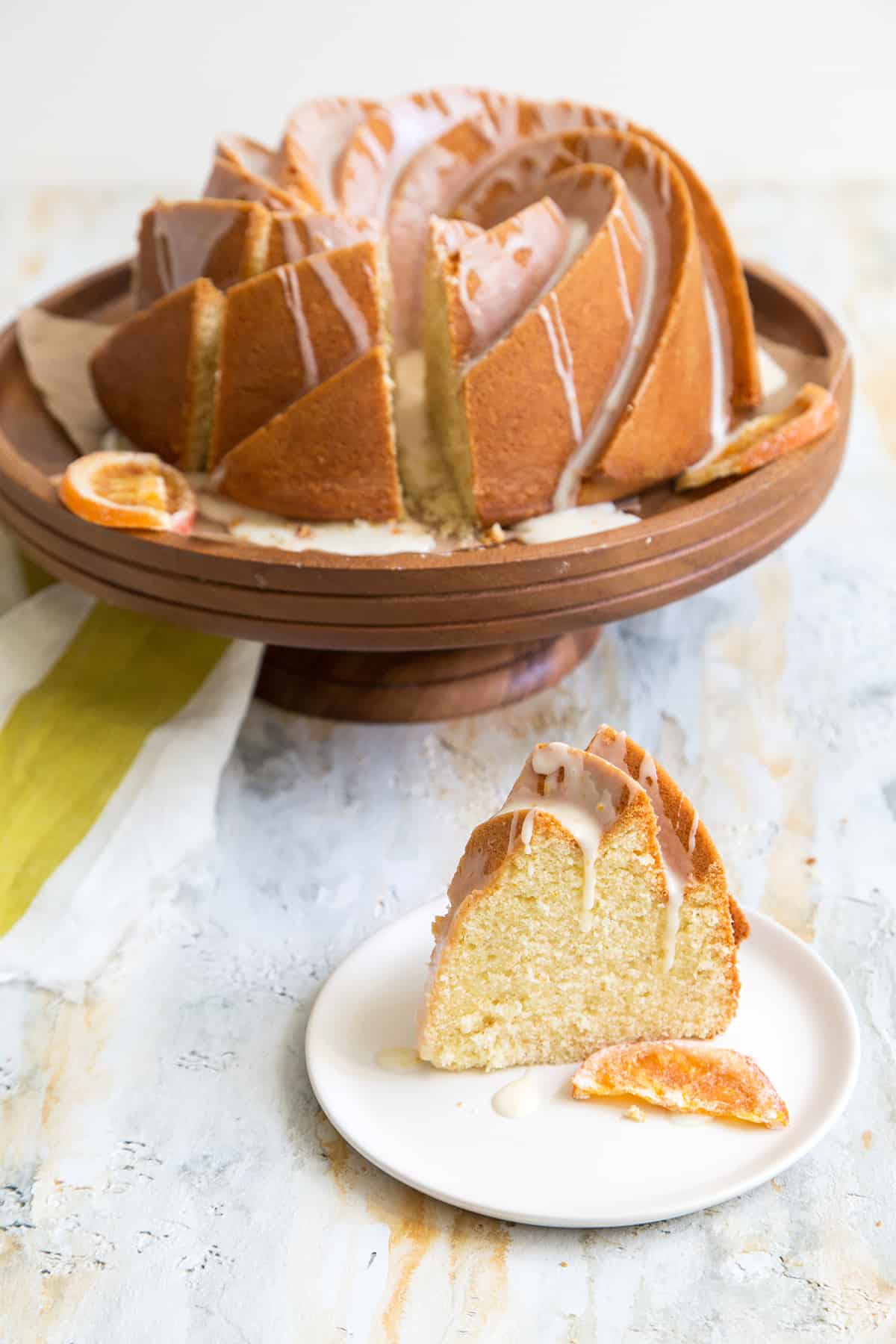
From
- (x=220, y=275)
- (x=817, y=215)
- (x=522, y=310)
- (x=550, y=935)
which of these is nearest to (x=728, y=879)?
Result: (x=550, y=935)

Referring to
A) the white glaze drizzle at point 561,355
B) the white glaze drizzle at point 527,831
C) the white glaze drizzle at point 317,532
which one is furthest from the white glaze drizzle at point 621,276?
the white glaze drizzle at point 527,831

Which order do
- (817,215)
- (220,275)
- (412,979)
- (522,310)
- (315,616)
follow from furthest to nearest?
(817,215) → (220,275) → (522,310) → (315,616) → (412,979)

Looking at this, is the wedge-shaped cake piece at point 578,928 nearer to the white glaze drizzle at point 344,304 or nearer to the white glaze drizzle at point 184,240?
the white glaze drizzle at point 344,304

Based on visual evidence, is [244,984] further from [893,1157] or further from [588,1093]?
[893,1157]

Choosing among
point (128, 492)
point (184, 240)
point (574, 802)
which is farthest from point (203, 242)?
point (574, 802)

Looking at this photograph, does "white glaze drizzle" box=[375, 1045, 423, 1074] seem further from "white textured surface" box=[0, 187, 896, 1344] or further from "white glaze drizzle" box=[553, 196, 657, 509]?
"white glaze drizzle" box=[553, 196, 657, 509]

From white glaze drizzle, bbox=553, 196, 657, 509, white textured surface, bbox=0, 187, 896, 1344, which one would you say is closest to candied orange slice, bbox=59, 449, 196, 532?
white textured surface, bbox=0, 187, 896, 1344
